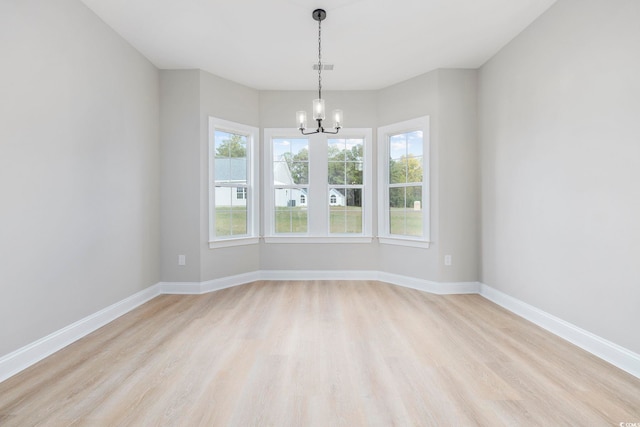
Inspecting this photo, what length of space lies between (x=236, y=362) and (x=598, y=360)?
8.85 ft

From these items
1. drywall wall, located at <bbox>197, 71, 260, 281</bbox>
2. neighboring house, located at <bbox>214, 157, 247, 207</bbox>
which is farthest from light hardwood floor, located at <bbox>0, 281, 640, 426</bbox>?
neighboring house, located at <bbox>214, 157, 247, 207</bbox>

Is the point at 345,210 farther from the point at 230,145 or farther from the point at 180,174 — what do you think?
the point at 180,174

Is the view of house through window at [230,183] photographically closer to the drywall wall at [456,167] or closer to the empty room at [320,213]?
the empty room at [320,213]

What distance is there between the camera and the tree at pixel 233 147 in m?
4.28

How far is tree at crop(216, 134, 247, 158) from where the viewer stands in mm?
4281

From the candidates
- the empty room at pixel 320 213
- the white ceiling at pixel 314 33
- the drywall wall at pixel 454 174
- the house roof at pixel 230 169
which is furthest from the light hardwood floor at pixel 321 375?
the white ceiling at pixel 314 33

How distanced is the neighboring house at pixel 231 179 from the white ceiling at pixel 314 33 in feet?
3.90

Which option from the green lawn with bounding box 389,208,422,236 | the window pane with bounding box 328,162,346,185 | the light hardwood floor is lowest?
the light hardwood floor

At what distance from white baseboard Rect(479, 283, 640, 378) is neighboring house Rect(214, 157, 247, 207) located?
12.0 ft

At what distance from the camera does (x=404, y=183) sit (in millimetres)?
4406

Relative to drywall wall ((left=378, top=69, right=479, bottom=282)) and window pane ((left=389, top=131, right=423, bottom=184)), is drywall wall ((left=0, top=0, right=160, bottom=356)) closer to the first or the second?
window pane ((left=389, top=131, right=423, bottom=184))

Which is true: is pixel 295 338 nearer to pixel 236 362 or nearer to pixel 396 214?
pixel 236 362

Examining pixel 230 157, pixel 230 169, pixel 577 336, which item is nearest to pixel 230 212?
pixel 230 169

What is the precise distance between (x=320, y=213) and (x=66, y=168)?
10.1ft
